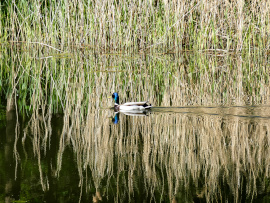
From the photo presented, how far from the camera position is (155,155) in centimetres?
319

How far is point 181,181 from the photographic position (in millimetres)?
2715

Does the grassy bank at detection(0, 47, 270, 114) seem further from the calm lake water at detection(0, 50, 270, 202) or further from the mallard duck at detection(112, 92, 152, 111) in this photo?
the mallard duck at detection(112, 92, 152, 111)

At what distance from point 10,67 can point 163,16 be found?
386 centimetres

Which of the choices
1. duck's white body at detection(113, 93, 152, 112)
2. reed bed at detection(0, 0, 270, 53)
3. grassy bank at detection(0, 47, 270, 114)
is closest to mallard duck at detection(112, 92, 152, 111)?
duck's white body at detection(113, 93, 152, 112)

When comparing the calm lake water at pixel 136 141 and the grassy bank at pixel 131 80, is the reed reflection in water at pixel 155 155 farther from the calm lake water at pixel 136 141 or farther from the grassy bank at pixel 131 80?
the grassy bank at pixel 131 80

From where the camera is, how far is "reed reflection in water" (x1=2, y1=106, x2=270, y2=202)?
259 cm

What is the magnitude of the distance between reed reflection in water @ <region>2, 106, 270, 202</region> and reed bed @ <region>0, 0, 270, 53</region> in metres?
5.70

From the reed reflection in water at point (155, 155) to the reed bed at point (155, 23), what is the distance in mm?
5697

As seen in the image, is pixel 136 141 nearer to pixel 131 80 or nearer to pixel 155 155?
pixel 155 155

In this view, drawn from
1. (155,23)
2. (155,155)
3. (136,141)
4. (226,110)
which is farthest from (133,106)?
(155,23)

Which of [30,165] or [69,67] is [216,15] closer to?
[69,67]

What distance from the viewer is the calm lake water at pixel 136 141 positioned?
2594 millimetres

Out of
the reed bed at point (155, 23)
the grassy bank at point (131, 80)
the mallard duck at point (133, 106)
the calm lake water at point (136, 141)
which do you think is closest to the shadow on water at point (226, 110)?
the calm lake water at point (136, 141)

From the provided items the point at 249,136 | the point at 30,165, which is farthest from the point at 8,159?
the point at 249,136
